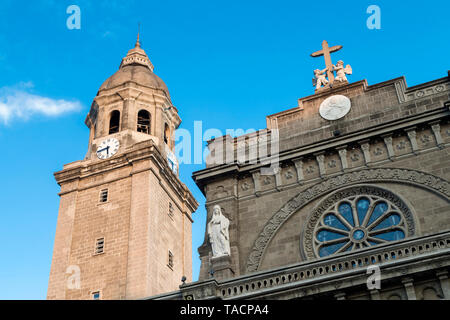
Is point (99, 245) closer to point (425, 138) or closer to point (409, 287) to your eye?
point (425, 138)

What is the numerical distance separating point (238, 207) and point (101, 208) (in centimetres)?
1756

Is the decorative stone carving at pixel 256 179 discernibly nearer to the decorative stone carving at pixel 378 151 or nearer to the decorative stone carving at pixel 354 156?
the decorative stone carving at pixel 354 156

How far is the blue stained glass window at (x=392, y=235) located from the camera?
22.1m

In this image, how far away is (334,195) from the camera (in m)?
23.8

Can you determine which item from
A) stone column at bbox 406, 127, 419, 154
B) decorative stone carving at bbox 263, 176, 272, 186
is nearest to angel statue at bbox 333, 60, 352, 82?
stone column at bbox 406, 127, 419, 154

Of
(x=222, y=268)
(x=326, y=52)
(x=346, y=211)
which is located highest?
(x=326, y=52)

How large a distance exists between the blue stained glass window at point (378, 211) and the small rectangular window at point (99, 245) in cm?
2057

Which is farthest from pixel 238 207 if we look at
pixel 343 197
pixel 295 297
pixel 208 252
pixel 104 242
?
pixel 104 242

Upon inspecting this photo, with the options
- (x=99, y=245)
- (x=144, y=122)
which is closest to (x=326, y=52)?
(x=99, y=245)

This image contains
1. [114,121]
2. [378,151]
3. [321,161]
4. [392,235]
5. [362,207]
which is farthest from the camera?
[114,121]

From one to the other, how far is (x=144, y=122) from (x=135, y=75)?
402cm

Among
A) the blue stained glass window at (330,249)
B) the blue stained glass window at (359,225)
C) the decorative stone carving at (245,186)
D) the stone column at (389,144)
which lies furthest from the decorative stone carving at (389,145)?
the decorative stone carving at (245,186)

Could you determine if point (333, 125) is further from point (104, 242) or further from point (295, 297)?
point (104, 242)

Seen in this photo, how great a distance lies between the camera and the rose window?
22312 millimetres
